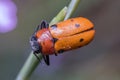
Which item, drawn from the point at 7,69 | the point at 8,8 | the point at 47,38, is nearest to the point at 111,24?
the point at 7,69

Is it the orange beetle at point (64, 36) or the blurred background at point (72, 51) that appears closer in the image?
the orange beetle at point (64, 36)

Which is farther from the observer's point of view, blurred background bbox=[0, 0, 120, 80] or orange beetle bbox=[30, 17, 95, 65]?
blurred background bbox=[0, 0, 120, 80]

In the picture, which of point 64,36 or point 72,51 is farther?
point 72,51

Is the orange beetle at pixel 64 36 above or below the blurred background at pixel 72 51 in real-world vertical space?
above

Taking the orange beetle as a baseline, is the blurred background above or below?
below

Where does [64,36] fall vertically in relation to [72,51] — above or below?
above
